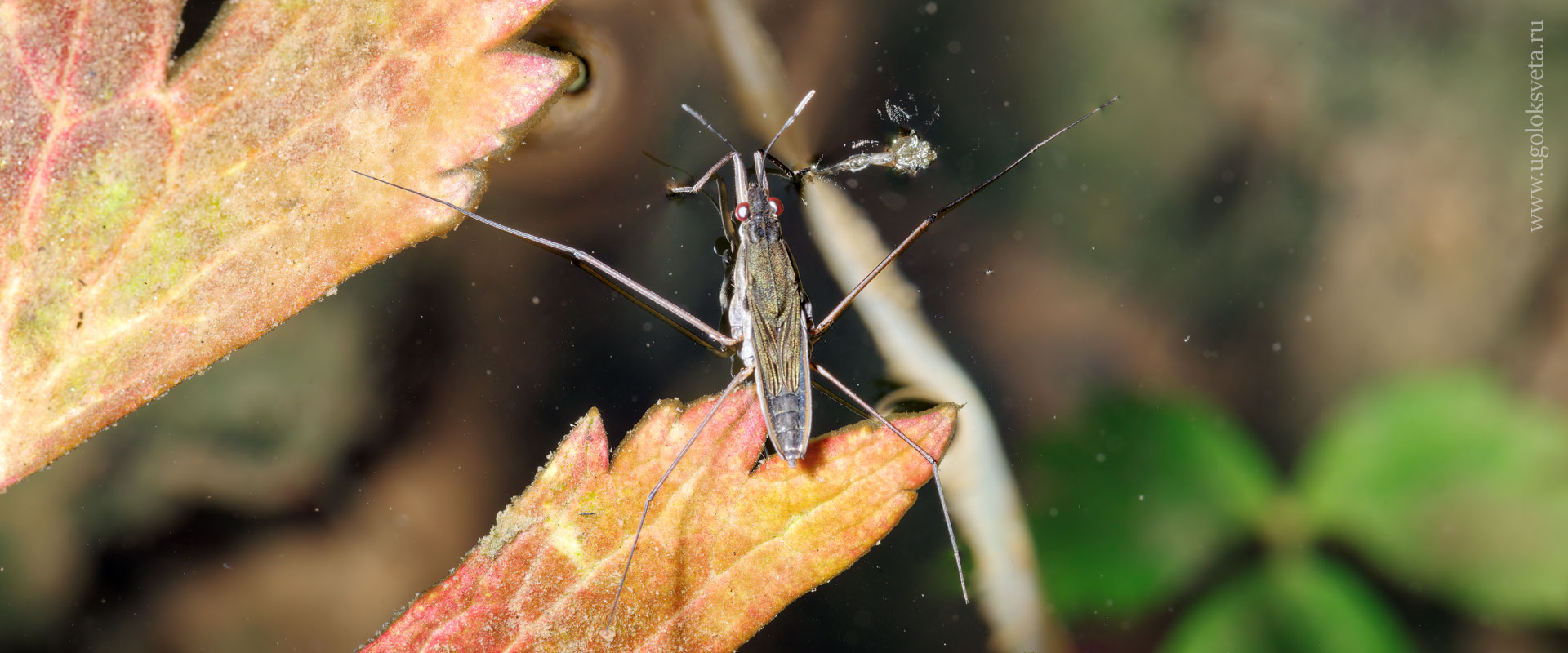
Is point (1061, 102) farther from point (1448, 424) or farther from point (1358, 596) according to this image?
point (1358, 596)

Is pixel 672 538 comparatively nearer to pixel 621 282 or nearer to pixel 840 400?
pixel 840 400

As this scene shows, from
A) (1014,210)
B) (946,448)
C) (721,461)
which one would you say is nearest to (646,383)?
(721,461)

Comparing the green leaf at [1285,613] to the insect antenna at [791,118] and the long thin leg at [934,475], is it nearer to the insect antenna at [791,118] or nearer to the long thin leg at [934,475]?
the long thin leg at [934,475]

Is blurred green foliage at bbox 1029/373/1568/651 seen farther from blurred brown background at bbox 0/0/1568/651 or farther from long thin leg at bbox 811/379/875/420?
long thin leg at bbox 811/379/875/420

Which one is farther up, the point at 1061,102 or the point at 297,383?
the point at 1061,102

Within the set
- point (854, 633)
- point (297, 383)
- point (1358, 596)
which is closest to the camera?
point (297, 383)

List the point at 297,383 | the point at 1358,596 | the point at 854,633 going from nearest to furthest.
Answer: the point at 297,383 < the point at 854,633 < the point at 1358,596
